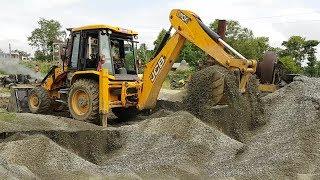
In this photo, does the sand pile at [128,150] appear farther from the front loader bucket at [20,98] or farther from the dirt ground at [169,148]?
the front loader bucket at [20,98]

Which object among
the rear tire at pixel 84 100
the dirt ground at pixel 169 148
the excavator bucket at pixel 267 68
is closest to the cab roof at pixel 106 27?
the rear tire at pixel 84 100

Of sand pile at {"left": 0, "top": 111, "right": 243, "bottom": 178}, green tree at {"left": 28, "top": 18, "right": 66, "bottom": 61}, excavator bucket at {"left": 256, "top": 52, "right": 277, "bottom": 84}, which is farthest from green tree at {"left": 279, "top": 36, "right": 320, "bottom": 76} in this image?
sand pile at {"left": 0, "top": 111, "right": 243, "bottom": 178}

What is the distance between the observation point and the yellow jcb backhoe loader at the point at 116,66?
8984mm

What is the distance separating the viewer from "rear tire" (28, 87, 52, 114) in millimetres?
10844

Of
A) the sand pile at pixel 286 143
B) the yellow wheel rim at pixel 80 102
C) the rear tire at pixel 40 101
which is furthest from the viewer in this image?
the rear tire at pixel 40 101

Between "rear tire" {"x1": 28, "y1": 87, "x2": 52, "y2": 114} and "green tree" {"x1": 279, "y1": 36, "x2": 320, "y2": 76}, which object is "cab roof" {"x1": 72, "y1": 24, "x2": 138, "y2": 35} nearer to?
"rear tire" {"x1": 28, "y1": 87, "x2": 52, "y2": 114}

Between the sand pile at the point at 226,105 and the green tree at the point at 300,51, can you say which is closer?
the sand pile at the point at 226,105

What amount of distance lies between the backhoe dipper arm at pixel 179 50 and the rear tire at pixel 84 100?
3.49 feet

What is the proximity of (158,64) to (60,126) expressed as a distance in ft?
8.36

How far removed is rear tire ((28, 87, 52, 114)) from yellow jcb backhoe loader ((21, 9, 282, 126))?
4 cm

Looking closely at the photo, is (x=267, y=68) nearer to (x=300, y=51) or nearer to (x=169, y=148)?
(x=169, y=148)

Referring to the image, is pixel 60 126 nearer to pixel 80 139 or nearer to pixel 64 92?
pixel 80 139

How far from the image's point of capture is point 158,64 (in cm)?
969

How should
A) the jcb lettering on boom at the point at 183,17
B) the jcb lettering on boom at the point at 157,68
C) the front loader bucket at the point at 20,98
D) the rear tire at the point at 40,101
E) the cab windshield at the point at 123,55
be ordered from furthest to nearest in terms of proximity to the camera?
the front loader bucket at the point at 20,98 → the rear tire at the point at 40,101 → the cab windshield at the point at 123,55 → the jcb lettering on boom at the point at 157,68 → the jcb lettering on boom at the point at 183,17
